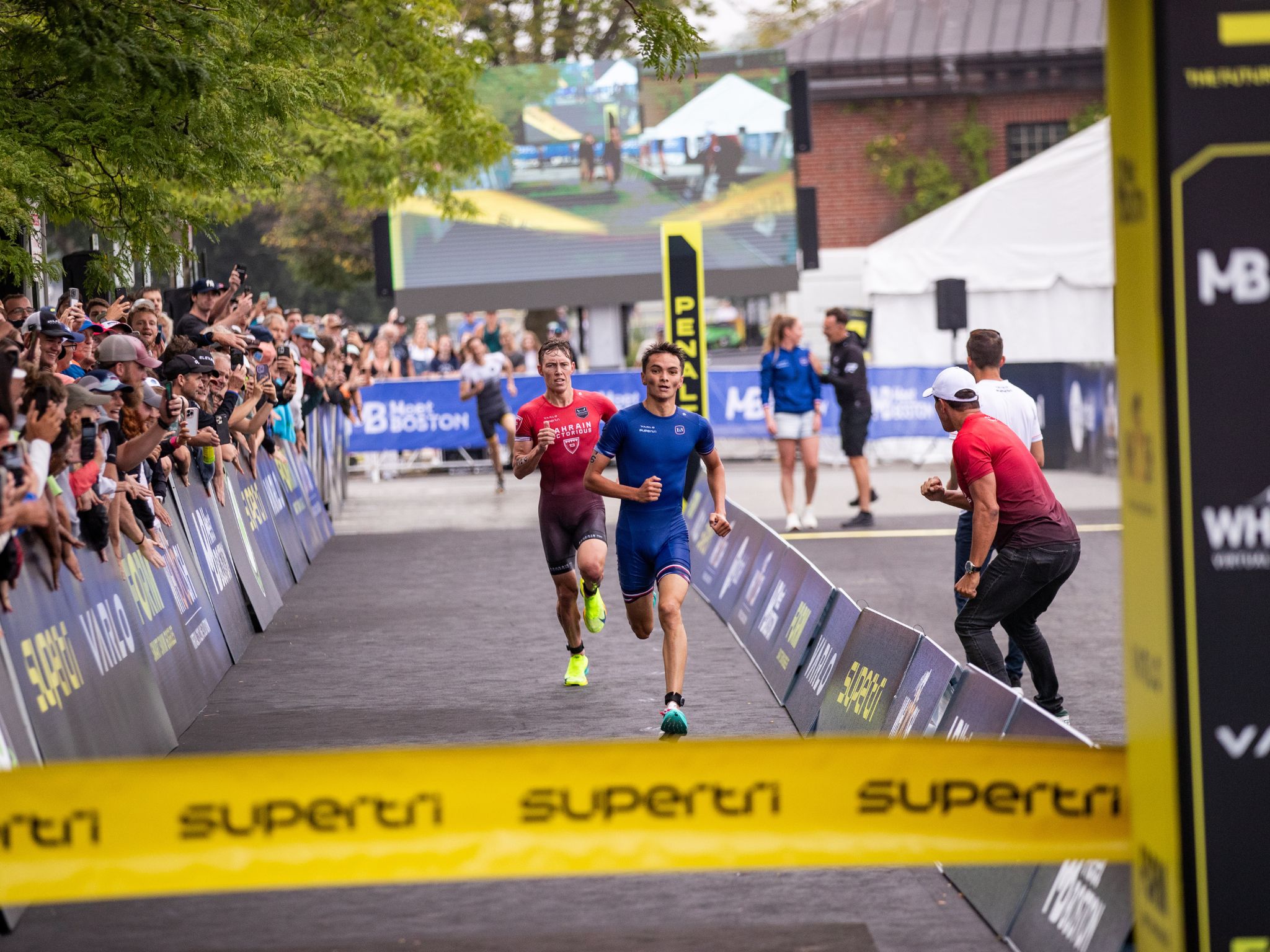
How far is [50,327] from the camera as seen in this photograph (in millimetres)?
9070

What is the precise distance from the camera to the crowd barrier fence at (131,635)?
670 cm

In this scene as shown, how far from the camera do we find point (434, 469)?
27203 millimetres

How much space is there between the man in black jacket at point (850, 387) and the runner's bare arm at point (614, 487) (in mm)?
8230

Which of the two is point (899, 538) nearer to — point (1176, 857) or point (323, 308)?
point (1176, 857)

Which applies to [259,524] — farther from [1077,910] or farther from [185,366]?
[1077,910]

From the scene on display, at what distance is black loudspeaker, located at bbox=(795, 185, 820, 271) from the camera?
84.1 ft

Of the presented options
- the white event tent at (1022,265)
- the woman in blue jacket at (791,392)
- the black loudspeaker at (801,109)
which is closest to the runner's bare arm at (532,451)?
the woman in blue jacket at (791,392)

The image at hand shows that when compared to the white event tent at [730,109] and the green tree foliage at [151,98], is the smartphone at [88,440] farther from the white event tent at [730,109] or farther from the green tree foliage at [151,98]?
the white event tent at [730,109]

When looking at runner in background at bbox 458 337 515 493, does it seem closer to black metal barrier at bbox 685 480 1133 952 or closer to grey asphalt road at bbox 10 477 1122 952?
grey asphalt road at bbox 10 477 1122 952

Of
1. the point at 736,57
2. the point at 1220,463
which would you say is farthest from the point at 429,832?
the point at 736,57

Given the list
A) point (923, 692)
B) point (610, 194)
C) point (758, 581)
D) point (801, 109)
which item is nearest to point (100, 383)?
point (923, 692)

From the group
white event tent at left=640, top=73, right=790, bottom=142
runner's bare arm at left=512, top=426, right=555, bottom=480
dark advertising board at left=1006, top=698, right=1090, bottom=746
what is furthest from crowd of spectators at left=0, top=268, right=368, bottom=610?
white event tent at left=640, top=73, right=790, bottom=142

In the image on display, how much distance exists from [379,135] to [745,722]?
555 inches

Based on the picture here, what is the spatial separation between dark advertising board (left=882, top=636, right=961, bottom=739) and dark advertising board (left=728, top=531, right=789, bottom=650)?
384cm
